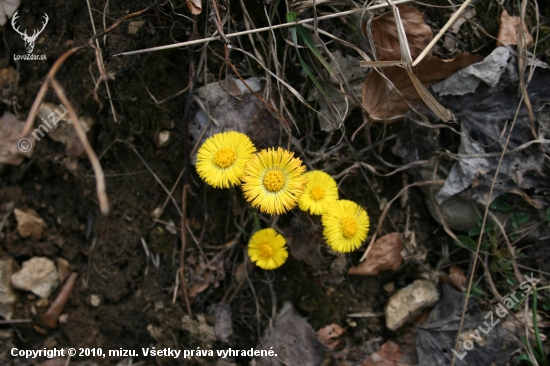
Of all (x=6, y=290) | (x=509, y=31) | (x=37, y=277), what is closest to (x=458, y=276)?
(x=509, y=31)

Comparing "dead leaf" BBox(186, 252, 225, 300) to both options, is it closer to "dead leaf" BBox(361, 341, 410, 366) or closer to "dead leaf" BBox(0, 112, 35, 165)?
"dead leaf" BBox(361, 341, 410, 366)

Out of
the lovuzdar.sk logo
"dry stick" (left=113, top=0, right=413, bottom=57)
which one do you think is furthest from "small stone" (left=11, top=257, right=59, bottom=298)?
"dry stick" (left=113, top=0, right=413, bottom=57)

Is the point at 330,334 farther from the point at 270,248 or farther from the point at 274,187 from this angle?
the point at 274,187

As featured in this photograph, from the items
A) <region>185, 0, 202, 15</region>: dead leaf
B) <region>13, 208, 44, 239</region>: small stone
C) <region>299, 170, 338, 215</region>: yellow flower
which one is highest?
<region>185, 0, 202, 15</region>: dead leaf

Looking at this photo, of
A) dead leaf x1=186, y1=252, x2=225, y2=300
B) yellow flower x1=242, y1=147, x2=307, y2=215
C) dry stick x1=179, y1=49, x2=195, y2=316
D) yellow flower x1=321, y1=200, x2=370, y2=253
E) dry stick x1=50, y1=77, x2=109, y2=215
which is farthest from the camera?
dead leaf x1=186, y1=252, x2=225, y2=300

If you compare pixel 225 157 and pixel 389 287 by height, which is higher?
pixel 225 157

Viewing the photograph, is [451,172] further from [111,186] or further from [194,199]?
[111,186]
